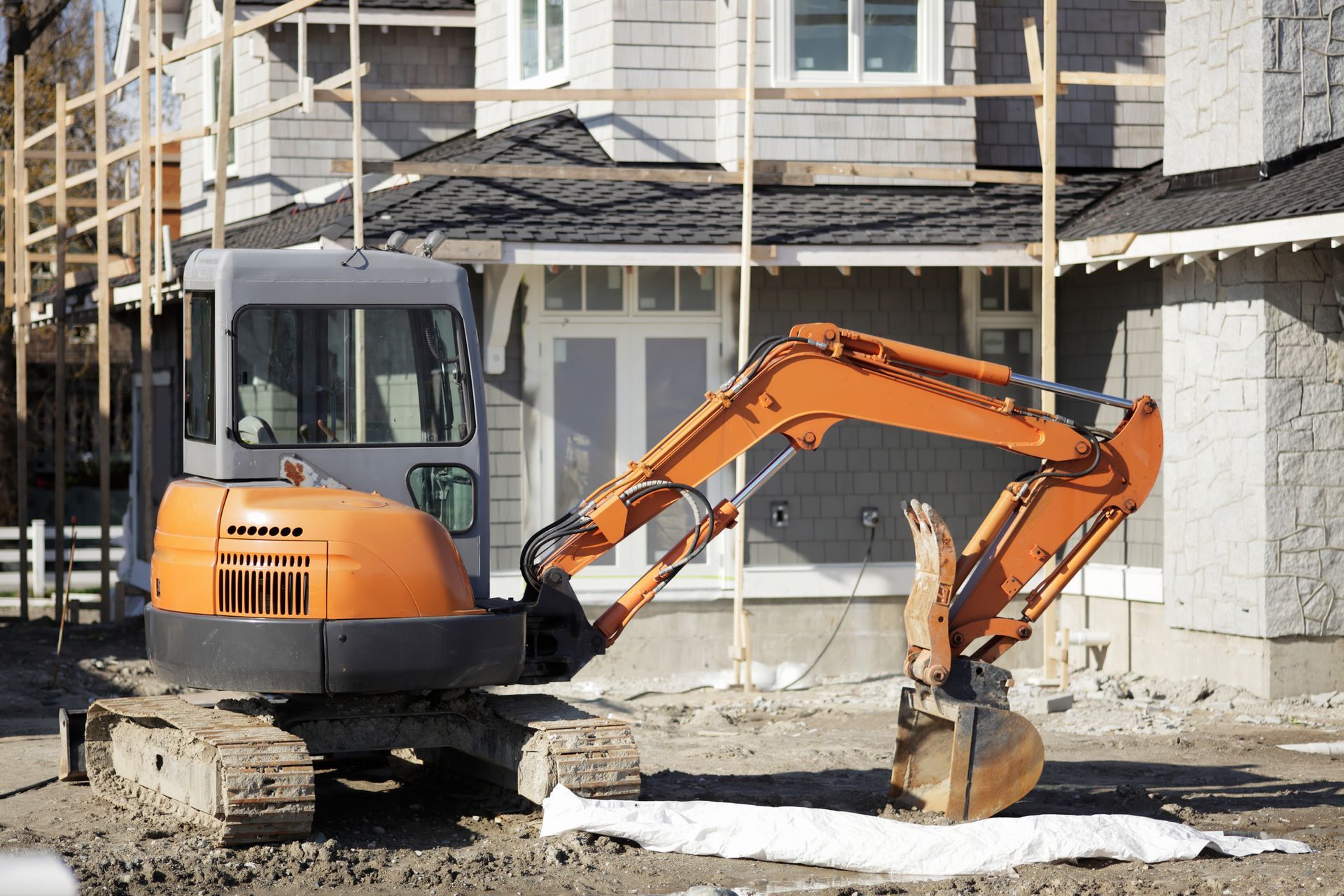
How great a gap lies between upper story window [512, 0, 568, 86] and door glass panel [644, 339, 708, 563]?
2.91 m

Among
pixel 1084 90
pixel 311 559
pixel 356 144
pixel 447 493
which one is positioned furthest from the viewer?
pixel 1084 90

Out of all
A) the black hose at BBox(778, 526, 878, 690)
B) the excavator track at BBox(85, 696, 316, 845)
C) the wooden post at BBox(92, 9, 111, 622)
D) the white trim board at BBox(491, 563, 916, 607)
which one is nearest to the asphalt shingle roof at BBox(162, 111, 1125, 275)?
the wooden post at BBox(92, 9, 111, 622)

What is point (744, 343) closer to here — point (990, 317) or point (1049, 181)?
point (1049, 181)

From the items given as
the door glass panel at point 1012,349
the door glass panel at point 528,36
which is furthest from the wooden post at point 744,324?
the door glass panel at point 528,36

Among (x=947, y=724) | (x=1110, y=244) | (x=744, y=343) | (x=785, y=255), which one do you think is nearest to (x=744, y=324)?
(x=744, y=343)

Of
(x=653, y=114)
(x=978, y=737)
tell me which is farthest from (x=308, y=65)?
(x=978, y=737)

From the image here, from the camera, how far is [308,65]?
1762cm

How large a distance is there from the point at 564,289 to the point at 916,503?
5857mm

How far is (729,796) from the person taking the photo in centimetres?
902

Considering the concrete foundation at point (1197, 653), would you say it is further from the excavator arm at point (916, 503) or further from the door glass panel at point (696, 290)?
the excavator arm at point (916, 503)

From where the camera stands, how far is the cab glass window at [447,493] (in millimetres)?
7934

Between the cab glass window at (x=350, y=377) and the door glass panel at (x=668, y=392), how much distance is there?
19.3ft

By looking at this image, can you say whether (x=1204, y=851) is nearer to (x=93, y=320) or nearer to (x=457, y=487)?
(x=457, y=487)

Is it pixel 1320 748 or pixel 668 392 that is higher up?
pixel 668 392
